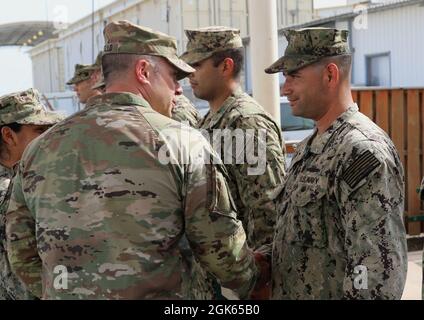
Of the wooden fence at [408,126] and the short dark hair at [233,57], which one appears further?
the wooden fence at [408,126]

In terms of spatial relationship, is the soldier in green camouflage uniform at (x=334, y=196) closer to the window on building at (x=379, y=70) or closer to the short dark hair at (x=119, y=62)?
the short dark hair at (x=119, y=62)

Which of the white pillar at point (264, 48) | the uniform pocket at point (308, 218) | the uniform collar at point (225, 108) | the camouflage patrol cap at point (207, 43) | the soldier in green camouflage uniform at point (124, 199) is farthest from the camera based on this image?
the white pillar at point (264, 48)

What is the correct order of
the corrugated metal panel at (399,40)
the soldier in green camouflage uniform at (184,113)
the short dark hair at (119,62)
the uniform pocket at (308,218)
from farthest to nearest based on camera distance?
the corrugated metal panel at (399,40) < the soldier in green camouflage uniform at (184,113) < the uniform pocket at (308,218) < the short dark hair at (119,62)

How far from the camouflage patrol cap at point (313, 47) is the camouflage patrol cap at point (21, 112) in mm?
1207

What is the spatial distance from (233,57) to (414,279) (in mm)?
3361

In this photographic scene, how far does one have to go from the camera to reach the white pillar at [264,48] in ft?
16.7

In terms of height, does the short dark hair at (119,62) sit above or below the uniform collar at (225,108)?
above

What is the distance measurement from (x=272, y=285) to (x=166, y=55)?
3.53 feet

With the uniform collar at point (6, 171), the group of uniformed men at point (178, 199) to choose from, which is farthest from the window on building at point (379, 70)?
the uniform collar at point (6, 171)

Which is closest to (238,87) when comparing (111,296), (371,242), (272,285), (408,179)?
(272,285)

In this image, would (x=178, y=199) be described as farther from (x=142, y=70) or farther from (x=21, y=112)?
(x=21, y=112)

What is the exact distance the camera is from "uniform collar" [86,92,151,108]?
200 cm

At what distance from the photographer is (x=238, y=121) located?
3.21 metres

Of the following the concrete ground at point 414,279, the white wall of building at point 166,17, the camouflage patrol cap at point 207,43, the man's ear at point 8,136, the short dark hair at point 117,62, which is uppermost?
the white wall of building at point 166,17
